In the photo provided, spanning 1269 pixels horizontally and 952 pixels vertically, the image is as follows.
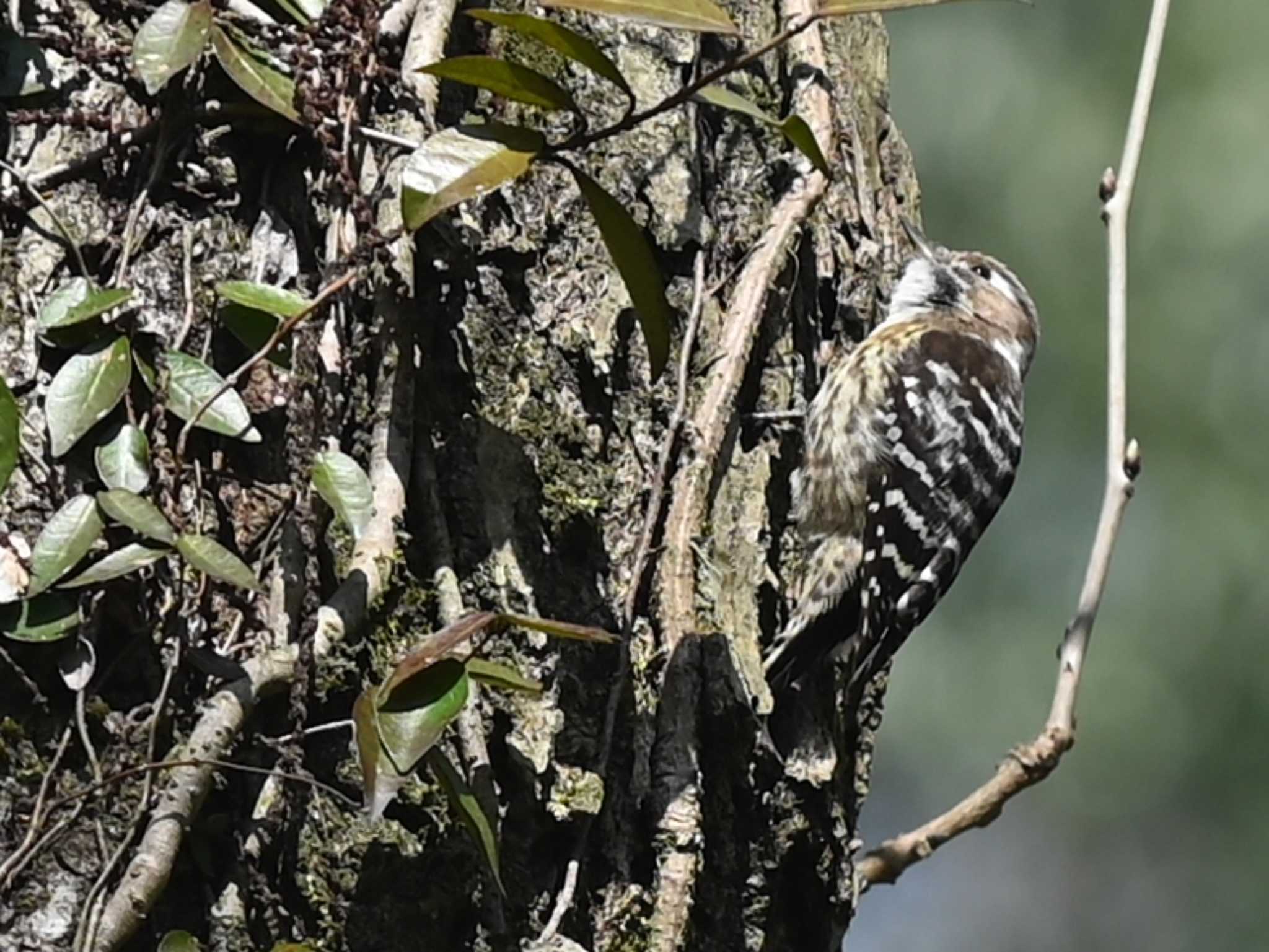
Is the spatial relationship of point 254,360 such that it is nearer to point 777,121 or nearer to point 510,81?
point 510,81

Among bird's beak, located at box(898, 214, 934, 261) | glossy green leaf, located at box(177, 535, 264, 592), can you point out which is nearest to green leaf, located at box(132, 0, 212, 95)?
glossy green leaf, located at box(177, 535, 264, 592)

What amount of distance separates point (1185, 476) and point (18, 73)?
5.11 meters

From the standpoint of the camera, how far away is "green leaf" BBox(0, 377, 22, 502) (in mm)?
2025

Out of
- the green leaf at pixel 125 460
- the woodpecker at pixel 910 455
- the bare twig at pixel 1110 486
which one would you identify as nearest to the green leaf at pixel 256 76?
the green leaf at pixel 125 460

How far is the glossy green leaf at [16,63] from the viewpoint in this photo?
2291mm

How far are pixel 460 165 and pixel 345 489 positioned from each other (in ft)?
1.27

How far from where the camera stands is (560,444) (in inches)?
96.8

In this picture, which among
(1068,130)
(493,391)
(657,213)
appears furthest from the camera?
(1068,130)

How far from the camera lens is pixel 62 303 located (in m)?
2.19

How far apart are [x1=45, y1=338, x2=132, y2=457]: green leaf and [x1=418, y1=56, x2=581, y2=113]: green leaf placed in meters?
0.48

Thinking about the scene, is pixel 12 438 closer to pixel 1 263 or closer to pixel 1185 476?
pixel 1 263

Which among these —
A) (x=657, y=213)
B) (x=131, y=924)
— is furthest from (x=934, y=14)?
(x=131, y=924)

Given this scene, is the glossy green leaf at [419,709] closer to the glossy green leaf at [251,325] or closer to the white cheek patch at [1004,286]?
the glossy green leaf at [251,325]

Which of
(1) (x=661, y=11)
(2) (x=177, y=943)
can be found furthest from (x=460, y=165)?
(2) (x=177, y=943)
